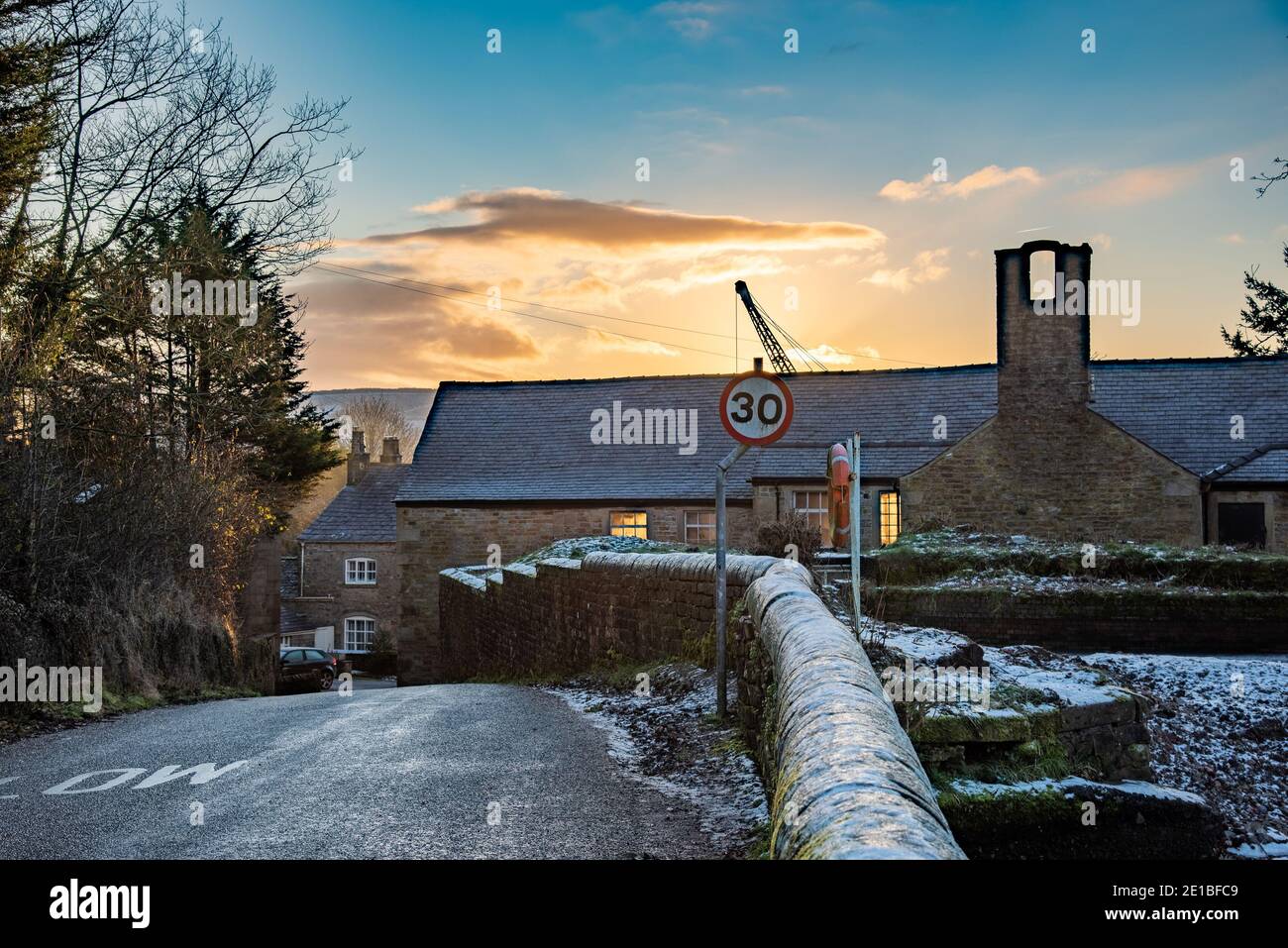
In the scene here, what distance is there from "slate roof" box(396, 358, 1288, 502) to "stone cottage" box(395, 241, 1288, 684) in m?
0.06

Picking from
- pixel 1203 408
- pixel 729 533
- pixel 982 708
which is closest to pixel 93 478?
pixel 982 708

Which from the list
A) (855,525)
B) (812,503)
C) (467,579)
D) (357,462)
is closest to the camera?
(855,525)

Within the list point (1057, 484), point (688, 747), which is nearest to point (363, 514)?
point (1057, 484)

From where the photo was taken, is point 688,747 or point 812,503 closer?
point 688,747

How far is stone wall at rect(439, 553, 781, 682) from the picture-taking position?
1252 cm

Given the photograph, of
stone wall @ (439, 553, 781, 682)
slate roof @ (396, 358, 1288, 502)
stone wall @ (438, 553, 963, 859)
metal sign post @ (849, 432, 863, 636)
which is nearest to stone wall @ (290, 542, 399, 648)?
slate roof @ (396, 358, 1288, 502)

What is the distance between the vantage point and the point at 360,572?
158 ft

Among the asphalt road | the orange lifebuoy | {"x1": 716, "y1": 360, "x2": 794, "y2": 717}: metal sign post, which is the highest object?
{"x1": 716, "y1": 360, "x2": 794, "y2": 717}: metal sign post

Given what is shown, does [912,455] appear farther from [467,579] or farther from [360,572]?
[360,572]

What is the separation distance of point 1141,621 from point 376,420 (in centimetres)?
7663

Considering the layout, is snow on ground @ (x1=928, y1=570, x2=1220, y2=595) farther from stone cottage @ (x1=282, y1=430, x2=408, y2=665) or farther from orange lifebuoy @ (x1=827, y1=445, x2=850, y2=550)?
stone cottage @ (x1=282, y1=430, x2=408, y2=665)
